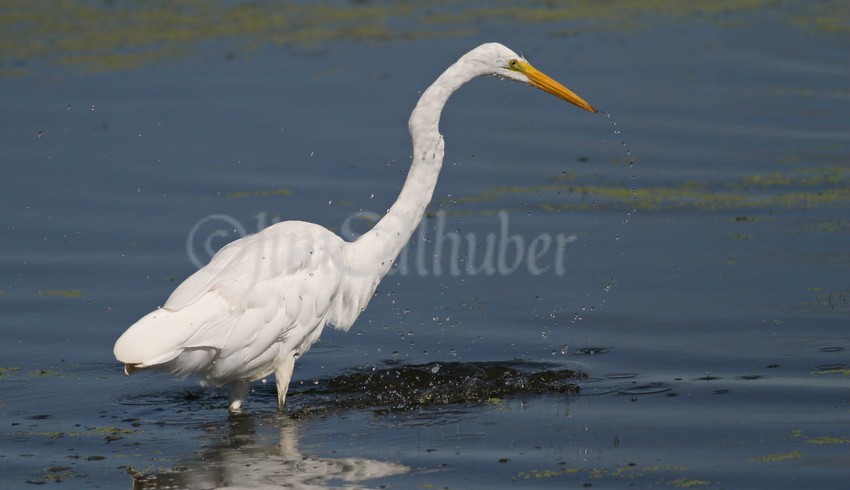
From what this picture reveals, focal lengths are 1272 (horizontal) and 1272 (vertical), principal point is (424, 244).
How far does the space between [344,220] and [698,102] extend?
456 centimetres

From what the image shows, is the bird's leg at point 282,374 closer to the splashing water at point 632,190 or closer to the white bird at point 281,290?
the white bird at point 281,290

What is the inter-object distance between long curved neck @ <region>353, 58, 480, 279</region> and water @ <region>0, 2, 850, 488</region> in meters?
0.75

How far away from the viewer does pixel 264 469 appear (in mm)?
6367

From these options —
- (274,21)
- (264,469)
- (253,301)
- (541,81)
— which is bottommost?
(264,469)

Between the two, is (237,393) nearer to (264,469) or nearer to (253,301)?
(253,301)

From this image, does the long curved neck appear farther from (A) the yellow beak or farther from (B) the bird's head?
(A) the yellow beak

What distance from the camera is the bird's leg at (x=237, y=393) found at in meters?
7.41

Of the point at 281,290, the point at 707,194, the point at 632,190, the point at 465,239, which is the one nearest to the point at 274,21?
the point at 632,190

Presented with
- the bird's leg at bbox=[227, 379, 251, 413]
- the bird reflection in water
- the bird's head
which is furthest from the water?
the bird's head

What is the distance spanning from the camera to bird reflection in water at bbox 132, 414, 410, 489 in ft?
20.2

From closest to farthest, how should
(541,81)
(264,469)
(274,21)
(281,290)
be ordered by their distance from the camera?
(264,469)
(281,290)
(541,81)
(274,21)

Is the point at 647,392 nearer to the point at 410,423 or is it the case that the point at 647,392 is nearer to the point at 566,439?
the point at 566,439

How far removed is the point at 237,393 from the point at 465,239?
10.2 ft

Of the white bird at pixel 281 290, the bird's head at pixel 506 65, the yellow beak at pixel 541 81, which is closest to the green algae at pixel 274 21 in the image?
the yellow beak at pixel 541 81
